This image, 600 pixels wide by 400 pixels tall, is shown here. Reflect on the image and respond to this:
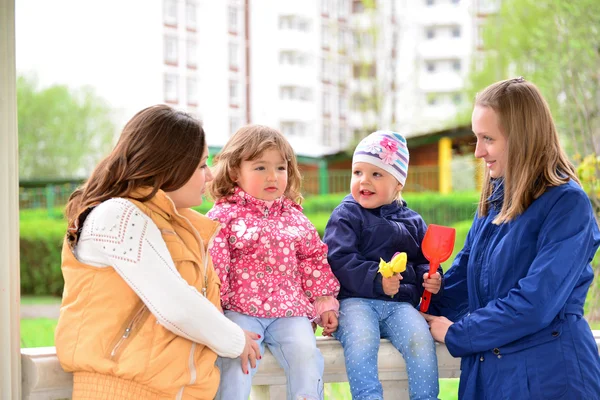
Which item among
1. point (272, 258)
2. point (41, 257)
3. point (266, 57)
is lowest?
point (41, 257)

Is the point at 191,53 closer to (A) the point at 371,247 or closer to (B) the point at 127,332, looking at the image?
(A) the point at 371,247

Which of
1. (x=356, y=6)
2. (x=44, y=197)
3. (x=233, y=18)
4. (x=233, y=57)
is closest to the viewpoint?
(x=44, y=197)

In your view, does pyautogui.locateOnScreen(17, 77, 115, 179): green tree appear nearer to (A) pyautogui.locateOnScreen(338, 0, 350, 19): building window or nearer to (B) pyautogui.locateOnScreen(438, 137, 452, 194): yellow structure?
(A) pyautogui.locateOnScreen(338, 0, 350, 19): building window

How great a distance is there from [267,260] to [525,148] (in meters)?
0.77

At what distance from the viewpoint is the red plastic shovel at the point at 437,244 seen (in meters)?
2.14

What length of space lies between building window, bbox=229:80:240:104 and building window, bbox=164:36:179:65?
7.18 ft

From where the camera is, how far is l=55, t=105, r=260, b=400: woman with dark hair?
1.70m

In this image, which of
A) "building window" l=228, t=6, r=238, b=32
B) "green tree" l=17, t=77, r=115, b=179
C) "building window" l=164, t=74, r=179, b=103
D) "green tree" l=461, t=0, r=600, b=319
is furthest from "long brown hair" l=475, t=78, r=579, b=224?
"building window" l=228, t=6, r=238, b=32

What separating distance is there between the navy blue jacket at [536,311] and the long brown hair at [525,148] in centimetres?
3

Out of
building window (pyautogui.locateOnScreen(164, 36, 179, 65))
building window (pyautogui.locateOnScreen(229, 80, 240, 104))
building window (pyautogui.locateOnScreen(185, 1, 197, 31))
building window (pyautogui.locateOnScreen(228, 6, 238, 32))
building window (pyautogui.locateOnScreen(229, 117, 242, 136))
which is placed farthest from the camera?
building window (pyautogui.locateOnScreen(228, 6, 238, 32))

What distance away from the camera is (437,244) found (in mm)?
2168

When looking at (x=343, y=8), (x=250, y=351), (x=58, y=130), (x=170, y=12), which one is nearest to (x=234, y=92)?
(x=170, y=12)

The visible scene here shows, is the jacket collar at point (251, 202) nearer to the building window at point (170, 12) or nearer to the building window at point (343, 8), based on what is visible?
the building window at point (170, 12)

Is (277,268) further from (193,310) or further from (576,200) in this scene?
(576,200)
